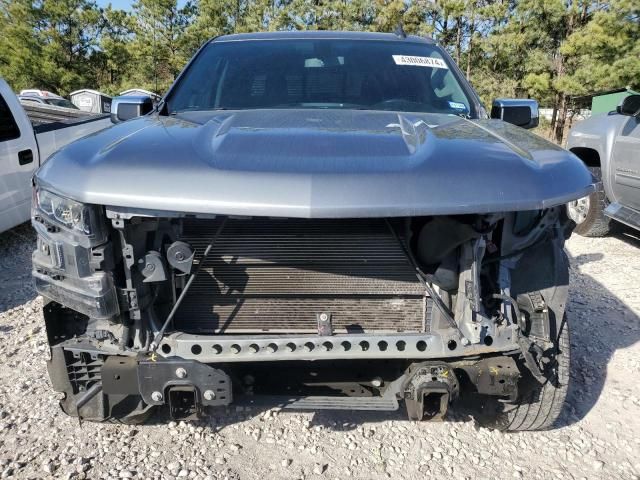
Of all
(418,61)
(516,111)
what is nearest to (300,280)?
(418,61)

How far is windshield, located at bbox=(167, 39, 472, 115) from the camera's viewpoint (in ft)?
8.75

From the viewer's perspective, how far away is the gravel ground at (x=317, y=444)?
219cm

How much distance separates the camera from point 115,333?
6.21 feet

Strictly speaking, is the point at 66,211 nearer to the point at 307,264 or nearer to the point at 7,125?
the point at 307,264

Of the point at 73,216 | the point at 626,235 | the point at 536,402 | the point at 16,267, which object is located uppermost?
the point at 73,216

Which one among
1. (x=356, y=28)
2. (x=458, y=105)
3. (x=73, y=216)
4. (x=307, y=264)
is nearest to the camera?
(x=73, y=216)

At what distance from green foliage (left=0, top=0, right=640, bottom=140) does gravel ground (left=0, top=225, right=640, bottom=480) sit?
A: 52.1 ft

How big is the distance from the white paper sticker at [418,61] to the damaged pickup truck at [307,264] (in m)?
0.76

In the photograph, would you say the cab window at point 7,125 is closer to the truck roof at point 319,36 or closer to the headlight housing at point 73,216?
the truck roof at point 319,36

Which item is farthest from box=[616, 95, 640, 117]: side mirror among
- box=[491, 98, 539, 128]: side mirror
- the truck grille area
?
the truck grille area

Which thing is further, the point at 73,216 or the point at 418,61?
the point at 418,61

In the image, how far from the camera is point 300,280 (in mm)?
1997

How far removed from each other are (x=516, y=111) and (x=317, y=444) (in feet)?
7.10

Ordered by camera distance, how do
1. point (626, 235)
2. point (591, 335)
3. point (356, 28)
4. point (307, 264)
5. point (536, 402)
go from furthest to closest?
point (356, 28), point (626, 235), point (591, 335), point (536, 402), point (307, 264)
